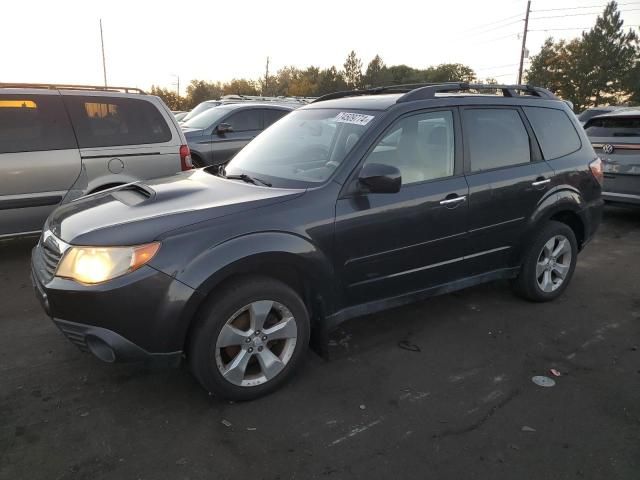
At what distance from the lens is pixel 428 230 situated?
337cm

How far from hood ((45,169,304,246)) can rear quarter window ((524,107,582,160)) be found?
7.79 ft

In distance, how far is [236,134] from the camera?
9.55 metres

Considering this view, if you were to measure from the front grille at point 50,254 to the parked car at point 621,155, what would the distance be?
23.0ft

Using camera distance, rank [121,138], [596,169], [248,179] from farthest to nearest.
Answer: [121,138]
[596,169]
[248,179]

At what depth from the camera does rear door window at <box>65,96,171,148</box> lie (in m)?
5.29

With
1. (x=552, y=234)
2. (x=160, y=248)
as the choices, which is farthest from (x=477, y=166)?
(x=160, y=248)

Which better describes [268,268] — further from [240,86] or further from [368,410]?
[240,86]

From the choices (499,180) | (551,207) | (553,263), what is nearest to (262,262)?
(499,180)

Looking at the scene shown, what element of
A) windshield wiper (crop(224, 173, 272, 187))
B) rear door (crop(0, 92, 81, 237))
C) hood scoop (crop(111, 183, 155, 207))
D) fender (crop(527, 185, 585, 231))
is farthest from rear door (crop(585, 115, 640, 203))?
rear door (crop(0, 92, 81, 237))

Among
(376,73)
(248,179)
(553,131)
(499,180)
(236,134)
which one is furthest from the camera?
(376,73)

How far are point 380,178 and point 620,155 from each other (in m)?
5.50

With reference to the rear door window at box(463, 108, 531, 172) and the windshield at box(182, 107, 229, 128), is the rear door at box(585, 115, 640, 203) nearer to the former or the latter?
the rear door window at box(463, 108, 531, 172)

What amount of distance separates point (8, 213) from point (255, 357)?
140 inches

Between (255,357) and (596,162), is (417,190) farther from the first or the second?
(596,162)
